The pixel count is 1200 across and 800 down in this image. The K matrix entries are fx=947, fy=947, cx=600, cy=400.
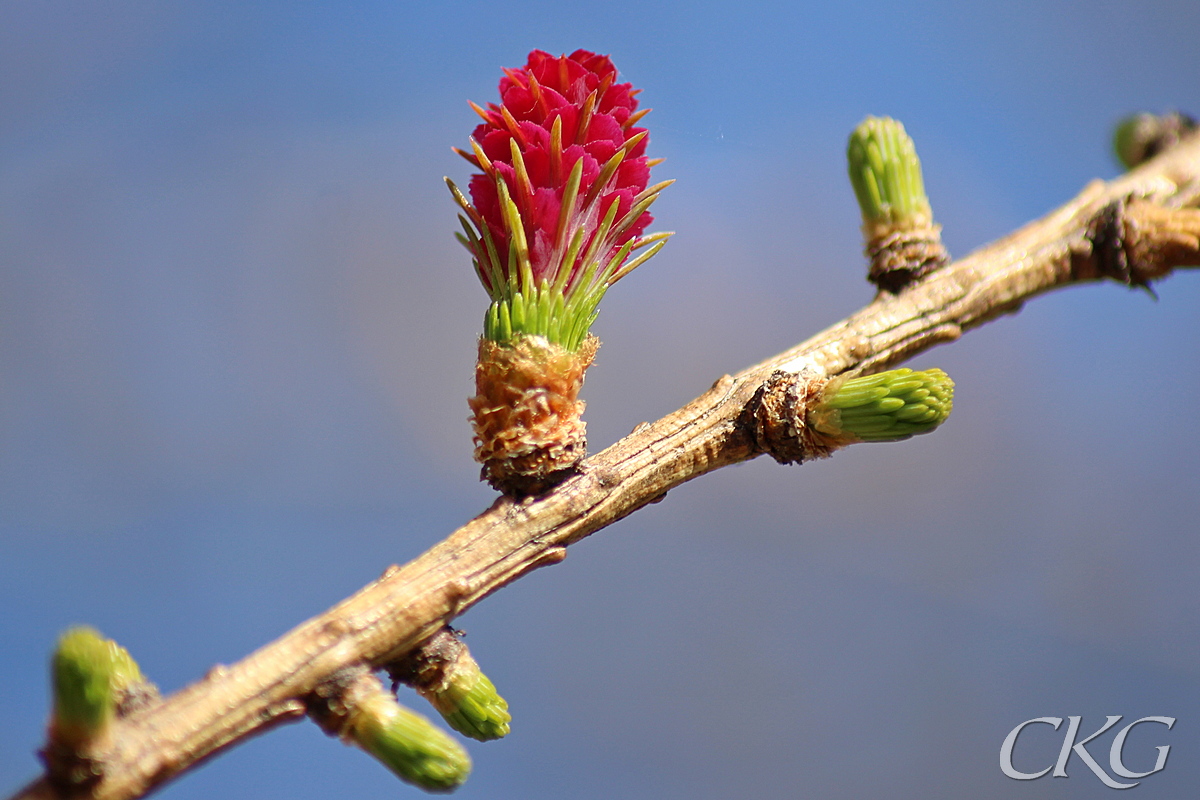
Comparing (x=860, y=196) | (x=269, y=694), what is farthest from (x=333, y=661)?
(x=860, y=196)

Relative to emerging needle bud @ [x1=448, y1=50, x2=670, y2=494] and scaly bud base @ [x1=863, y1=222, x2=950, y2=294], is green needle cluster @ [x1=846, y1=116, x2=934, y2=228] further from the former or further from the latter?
emerging needle bud @ [x1=448, y1=50, x2=670, y2=494]

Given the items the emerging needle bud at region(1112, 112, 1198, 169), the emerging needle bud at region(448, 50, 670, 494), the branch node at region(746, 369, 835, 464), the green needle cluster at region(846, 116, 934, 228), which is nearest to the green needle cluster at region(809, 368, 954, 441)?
the branch node at region(746, 369, 835, 464)

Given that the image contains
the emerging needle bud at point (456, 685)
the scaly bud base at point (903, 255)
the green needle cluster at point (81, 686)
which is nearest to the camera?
the green needle cluster at point (81, 686)

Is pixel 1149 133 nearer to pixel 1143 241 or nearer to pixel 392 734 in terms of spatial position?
pixel 1143 241

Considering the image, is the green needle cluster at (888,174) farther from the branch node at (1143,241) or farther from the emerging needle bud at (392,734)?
the emerging needle bud at (392,734)

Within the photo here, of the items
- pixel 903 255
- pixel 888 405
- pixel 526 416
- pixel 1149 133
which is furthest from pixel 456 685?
pixel 1149 133

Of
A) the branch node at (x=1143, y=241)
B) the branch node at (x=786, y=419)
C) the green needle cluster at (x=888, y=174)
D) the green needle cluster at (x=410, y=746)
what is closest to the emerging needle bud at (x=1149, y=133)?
the branch node at (x=1143, y=241)
